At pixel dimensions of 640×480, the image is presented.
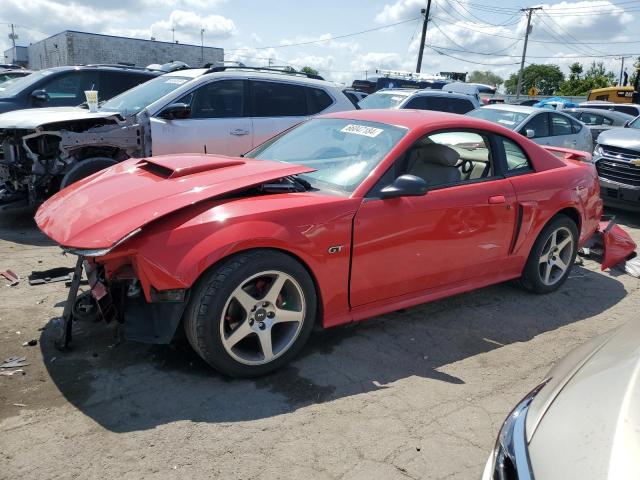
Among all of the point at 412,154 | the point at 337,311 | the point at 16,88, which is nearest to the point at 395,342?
the point at 337,311

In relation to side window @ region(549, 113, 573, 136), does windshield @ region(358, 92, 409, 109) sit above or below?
above

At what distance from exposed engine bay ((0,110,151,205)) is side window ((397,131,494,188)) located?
3.86 metres

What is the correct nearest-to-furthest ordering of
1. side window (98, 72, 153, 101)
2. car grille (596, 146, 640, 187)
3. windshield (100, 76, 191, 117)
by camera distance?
windshield (100, 76, 191, 117) → car grille (596, 146, 640, 187) → side window (98, 72, 153, 101)

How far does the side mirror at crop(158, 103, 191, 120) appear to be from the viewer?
6.42 m

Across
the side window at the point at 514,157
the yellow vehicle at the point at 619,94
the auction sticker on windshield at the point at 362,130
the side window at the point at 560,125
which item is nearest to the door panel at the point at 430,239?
the side window at the point at 514,157

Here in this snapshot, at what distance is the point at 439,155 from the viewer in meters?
4.15

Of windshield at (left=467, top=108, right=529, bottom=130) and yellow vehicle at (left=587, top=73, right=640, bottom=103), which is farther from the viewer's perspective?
yellow vehicle at (left=587, top=73, right=640, bottom=103)

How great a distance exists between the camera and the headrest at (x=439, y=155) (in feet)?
13.4

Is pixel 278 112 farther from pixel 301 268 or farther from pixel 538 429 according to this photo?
pixel 538 429

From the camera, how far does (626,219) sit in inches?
335

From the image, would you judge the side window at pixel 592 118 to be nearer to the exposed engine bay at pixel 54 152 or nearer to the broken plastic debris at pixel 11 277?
the exposed engine bay at pixel 54 152

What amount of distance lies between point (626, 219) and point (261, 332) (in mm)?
7503

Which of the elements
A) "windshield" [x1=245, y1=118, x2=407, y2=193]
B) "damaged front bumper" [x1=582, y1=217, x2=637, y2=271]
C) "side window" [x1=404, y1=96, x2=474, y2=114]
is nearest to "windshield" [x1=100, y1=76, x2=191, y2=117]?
"windshield" [x1=245, y1=118, x2=407, y2=193]

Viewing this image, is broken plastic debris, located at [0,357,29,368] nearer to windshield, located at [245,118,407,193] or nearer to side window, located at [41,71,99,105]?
windshield, located at [245,118,407,193]
